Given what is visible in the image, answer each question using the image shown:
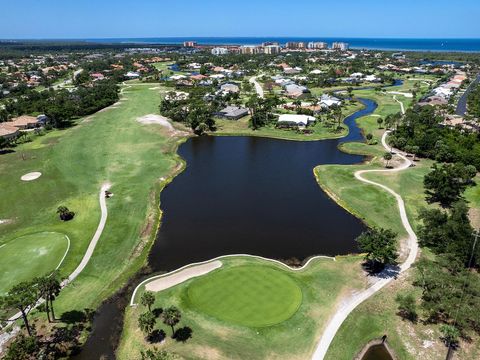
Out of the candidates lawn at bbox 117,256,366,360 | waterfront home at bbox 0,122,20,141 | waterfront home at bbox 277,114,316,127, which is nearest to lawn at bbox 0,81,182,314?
waterfront home at bbox 0,122,20,141

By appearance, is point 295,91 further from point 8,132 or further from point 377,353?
point 377,353

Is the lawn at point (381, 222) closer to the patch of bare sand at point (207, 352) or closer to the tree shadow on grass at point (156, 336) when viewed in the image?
the patch of bare sand at point (207, 352)

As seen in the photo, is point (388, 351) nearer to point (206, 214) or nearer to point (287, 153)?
point (206, 214)

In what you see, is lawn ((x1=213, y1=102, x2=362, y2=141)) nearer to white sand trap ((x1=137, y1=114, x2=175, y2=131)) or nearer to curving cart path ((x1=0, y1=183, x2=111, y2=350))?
white sand trap ((x1=137, y1=114, x2=175, y2=131))

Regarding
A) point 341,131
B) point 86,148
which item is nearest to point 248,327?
point 86,148

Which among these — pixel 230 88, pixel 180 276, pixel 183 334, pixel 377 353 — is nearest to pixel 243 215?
pixel 180 276

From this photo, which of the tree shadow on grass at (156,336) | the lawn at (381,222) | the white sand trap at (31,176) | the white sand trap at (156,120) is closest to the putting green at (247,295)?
the tree shadow on grass at (156,336)
